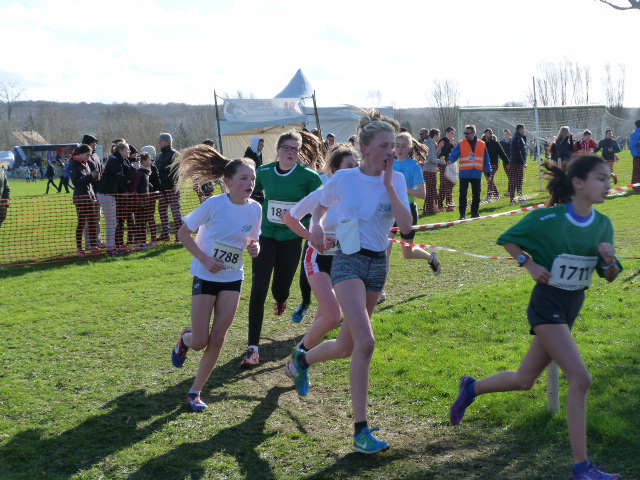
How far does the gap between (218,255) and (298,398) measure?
1.34 m

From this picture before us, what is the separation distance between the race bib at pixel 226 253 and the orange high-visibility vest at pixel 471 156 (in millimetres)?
11172

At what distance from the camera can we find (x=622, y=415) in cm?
459

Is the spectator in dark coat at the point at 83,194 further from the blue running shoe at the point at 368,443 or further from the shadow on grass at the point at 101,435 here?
the blue running shoe at the point at 368,443

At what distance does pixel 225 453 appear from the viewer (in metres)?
4.57

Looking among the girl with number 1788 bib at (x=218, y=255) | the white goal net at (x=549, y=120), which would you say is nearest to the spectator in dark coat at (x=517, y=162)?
the white goal net at (x=549, y=120)

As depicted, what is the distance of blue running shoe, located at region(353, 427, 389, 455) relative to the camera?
4285 mm

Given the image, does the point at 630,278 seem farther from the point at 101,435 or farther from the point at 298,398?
the point at 101,435

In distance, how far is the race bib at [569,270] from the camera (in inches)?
154

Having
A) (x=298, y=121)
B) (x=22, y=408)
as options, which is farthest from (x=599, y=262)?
(x=298, y=121)

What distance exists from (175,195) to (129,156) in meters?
1.38

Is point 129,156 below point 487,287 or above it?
above

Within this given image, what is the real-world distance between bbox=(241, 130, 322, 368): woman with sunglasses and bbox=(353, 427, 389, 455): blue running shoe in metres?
2.26

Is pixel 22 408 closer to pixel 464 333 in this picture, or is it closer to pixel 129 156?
pixel 464 333

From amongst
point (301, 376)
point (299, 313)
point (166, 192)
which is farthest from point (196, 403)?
point (166, 192)
